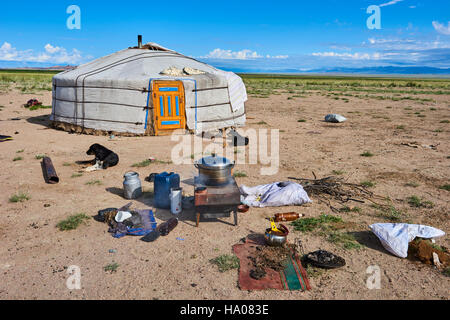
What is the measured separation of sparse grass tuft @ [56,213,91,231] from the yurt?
6.26 m

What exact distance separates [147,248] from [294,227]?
232 cm

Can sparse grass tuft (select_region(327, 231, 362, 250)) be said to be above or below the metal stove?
below

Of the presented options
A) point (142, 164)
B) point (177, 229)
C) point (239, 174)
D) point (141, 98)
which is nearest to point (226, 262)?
point (177, 229)

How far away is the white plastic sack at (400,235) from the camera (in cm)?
413

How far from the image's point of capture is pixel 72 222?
194 inches

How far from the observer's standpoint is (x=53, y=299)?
3.34m

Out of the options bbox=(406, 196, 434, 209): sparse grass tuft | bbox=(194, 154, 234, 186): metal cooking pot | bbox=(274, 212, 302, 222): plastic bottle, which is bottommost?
bbox=(274, 212, 302, 222): plastic bottle

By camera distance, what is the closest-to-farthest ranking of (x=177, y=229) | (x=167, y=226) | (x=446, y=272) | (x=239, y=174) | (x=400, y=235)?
(x=446, y=272) < (x=400, y=235) < (x=167, y=226) < (x=177, y=229) < (x=239, y=174)

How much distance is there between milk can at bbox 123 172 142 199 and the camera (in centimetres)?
583

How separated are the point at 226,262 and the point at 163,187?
2041 millimetres

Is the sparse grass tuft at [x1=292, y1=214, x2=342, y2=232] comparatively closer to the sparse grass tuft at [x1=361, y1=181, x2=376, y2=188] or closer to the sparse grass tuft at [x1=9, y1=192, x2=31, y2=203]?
the sparse grass tuft at [x1=361, y1=181, x2=376, y2=188]

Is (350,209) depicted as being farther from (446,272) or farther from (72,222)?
(72,222)

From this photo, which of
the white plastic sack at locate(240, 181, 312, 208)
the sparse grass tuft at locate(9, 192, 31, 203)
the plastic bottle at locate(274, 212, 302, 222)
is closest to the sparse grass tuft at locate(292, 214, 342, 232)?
the plastic bottle at locate(274, 212, 302, 222)
